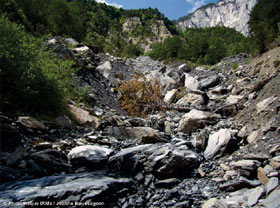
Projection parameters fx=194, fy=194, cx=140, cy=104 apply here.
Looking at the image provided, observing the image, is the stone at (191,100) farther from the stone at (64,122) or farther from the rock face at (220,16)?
the rock face at (220,16)

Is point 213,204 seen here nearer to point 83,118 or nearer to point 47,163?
point 47,163

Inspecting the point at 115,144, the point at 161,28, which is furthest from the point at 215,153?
the point at 161,28

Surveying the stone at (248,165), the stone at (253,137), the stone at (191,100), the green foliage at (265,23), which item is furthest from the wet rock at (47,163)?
the green foliage at (265,23)

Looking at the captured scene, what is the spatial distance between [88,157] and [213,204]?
8.83 feet

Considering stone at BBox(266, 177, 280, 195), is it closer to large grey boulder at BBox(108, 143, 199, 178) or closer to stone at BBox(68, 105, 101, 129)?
large grey boulder at BBox(108, 143, 199, 178)

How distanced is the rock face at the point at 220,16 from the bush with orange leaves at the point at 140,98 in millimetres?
156183

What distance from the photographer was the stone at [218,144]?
4.21 meters

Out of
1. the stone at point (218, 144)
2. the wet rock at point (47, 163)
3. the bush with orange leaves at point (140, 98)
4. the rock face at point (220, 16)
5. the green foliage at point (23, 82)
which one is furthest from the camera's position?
the rock face at point (220, 16)

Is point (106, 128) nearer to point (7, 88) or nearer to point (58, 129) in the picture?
point (58, 129)

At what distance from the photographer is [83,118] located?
21.0 feet

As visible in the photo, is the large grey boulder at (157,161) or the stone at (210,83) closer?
the large grey boulder at (157,161)

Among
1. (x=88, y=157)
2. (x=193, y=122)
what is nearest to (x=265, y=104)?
(x=193, y=122)

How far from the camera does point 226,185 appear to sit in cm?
306

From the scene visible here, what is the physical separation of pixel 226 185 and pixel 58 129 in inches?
175
